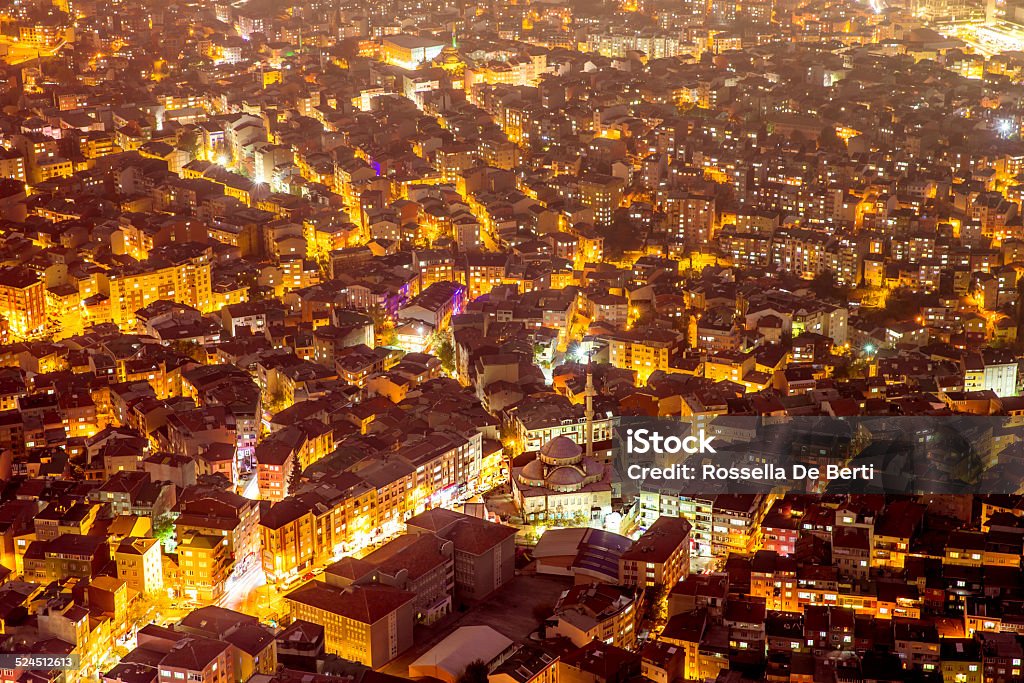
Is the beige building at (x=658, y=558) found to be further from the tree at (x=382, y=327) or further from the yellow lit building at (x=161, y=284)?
the yellow lit building at (x=161, y=284)

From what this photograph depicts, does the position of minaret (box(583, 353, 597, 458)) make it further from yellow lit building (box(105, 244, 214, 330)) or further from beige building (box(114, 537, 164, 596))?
yellow lit building (box(105, 244, 214, 330))

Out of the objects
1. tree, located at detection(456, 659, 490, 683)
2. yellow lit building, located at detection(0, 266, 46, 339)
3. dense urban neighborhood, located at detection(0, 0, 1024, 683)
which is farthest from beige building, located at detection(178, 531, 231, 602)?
yellow lit building, located at detection(0, 266, 46, 339)

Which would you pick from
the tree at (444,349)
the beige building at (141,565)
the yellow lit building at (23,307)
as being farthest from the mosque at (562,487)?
the yellow lit building at (23,307)

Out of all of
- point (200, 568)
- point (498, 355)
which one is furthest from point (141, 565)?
point (498, 355)

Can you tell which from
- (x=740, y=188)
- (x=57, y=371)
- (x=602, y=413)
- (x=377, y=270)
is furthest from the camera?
(x=740, y=188)

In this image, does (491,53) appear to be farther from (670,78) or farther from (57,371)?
(57,371)

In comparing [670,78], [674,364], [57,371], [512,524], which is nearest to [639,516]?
[512,524]
